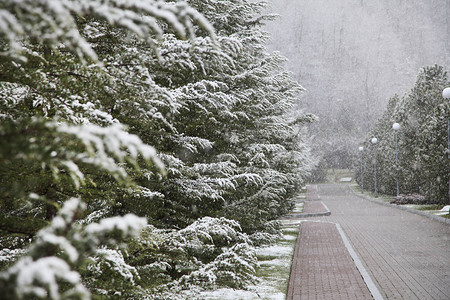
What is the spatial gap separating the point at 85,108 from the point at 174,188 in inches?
154

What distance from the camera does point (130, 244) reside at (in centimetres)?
404

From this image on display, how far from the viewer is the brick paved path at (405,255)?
7.98m

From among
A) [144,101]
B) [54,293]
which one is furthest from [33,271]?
[144,101]

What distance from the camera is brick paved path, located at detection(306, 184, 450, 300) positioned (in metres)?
7.98

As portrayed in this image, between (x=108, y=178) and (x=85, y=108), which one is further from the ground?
(x=85, y=108)

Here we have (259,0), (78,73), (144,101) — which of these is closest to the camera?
(78,73)

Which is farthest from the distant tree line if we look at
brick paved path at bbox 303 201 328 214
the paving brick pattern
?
brick paved path at bbox 303 201 328 214

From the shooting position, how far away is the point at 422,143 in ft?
81.0

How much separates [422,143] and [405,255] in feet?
50.6

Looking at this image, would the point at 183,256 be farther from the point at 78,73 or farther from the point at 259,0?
the point at 259,0

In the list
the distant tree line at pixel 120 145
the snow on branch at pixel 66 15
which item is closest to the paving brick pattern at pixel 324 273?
the distant tree line at pixel 120 145

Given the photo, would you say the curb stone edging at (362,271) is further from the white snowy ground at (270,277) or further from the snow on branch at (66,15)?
the snow on branch at (66,15)

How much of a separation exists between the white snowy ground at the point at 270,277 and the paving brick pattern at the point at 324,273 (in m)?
0.20

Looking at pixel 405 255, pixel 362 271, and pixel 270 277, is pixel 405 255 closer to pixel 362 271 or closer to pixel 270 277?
pixel 362 271
